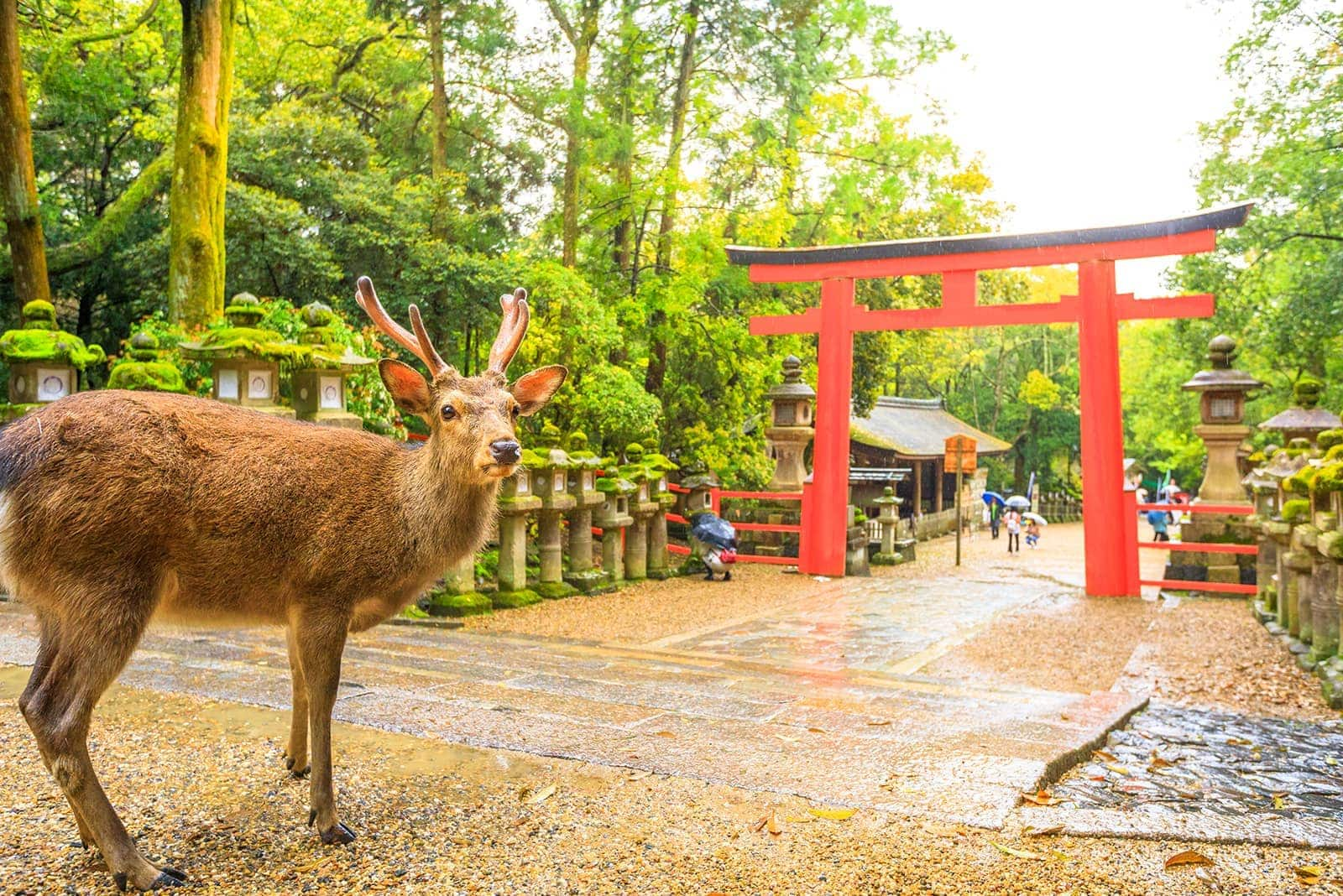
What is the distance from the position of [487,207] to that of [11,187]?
22.3ft

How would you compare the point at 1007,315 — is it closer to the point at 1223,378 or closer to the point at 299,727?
the point at 1223,378

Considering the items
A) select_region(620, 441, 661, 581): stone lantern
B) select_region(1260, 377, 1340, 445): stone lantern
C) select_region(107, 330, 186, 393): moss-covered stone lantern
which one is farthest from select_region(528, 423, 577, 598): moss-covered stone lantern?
select_region(1260, 377, 1340, 445): stone lantern

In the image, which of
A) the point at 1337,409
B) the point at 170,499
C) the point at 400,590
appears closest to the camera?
the point at 170,499

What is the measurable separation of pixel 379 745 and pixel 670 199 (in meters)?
11.5

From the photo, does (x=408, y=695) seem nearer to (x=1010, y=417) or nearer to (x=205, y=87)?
(x=205, y=87)

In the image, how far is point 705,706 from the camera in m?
4.58

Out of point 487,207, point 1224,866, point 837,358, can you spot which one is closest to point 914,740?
point 1224,866

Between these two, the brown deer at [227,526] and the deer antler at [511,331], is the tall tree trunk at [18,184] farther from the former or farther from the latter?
the deer antler at [511,331]

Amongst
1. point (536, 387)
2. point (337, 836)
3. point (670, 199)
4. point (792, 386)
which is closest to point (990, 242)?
point (792, 386)

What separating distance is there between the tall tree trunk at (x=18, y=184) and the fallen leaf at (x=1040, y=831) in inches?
470

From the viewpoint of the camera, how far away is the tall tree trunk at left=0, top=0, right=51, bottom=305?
1068cm

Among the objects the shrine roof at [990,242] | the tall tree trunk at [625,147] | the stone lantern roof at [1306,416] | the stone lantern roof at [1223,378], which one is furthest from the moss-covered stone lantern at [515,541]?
the stone lantern roof at [1306,416]

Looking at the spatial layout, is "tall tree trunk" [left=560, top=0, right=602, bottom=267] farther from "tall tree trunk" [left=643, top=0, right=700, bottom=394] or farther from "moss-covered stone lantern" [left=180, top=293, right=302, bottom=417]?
"moss-covered stone lantern" [left=180, top=293, right=302, bottom=417]

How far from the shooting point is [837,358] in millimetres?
12578
